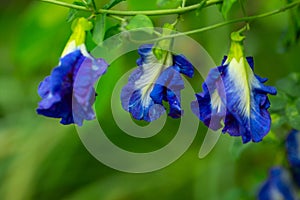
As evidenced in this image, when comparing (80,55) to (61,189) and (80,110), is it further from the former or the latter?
(61,189)

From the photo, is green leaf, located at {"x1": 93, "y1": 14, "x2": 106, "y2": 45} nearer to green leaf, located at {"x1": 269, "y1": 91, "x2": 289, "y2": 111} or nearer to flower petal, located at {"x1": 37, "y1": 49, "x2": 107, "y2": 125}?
flower petal, located at {"x1": 37, "y1": 49, "x2": 107, "y2": 125}

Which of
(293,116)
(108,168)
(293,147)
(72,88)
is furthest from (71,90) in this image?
(108,168)

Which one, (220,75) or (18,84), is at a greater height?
(18,84)

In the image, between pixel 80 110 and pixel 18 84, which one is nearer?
pixel 80 110

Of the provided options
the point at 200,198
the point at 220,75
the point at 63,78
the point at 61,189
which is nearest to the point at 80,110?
the point at 63,78

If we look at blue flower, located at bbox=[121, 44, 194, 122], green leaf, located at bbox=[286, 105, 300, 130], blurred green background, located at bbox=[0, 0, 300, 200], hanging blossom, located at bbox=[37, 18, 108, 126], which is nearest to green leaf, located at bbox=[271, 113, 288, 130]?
green leaf, located at bbox=[286, 105, 300, 130]
